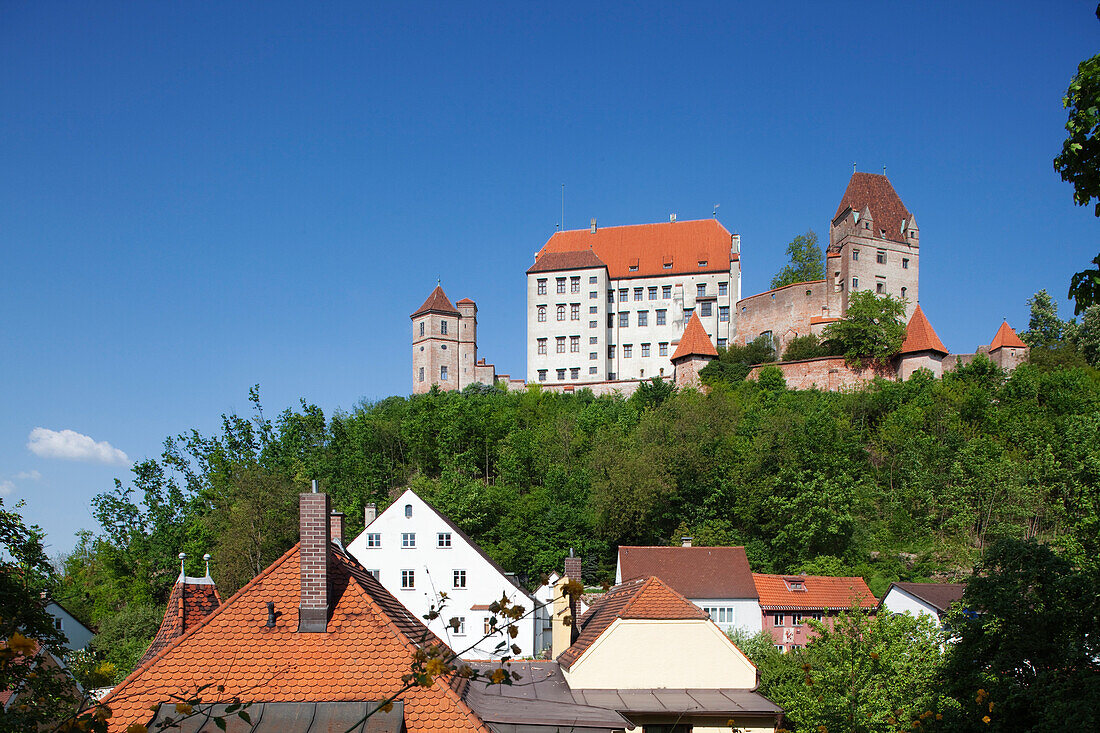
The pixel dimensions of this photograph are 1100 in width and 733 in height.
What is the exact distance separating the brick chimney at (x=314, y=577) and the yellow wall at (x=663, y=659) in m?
8.89

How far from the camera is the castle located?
71.5 metres

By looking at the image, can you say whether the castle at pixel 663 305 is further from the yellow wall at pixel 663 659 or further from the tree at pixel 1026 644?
the tree at pixel 1026 644

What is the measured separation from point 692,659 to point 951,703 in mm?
7737

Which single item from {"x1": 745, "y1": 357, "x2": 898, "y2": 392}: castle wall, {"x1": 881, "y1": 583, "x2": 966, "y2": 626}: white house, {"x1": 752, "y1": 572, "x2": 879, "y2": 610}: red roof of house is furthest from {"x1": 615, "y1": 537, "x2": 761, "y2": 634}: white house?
{"x1": 745, "y1": 357, "x2": 898, "y2": 392}: castle wall

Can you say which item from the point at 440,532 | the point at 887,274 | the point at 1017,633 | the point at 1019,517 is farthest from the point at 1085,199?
the point at 887,274

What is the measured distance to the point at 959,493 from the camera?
4869 centimetres

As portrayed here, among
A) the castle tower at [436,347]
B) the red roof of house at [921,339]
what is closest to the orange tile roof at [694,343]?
the red roof of house at [921,339]

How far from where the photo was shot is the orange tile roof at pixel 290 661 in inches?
449

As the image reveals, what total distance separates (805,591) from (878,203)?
48.4m

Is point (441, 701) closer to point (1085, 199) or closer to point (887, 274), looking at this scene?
point (1085, 199)

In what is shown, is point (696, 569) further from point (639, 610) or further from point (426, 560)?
point (639, 610)

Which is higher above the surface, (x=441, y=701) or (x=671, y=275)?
(x=671, y=275)

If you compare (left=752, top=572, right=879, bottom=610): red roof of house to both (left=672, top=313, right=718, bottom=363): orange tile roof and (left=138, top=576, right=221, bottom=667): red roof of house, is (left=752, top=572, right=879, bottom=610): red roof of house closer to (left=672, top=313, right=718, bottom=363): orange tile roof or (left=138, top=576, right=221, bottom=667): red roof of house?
(left=138, top=576, right=221, bottom=667): red roof of house

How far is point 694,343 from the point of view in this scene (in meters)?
70.7
